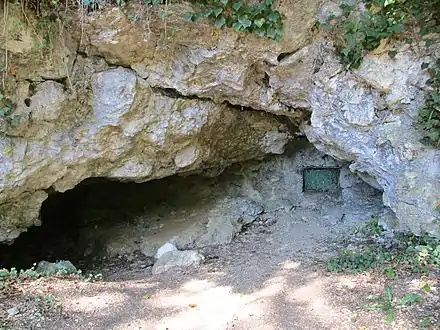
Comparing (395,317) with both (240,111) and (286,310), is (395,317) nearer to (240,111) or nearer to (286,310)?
(286,310)

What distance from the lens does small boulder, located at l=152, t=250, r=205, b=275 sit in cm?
487

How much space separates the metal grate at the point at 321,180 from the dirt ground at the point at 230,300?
1.93 meters

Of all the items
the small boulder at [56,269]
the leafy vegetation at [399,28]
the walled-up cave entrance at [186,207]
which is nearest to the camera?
the leafy vegetation at [399,28]

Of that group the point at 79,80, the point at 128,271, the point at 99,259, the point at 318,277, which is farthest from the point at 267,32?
the point at 99,259

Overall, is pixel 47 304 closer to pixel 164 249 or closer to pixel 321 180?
pixel 164 249

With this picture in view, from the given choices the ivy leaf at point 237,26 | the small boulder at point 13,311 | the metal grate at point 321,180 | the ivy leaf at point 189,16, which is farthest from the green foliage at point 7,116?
the metal grate at point 321,180

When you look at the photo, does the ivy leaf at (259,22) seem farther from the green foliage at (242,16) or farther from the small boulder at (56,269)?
the small boulder at (56,269)

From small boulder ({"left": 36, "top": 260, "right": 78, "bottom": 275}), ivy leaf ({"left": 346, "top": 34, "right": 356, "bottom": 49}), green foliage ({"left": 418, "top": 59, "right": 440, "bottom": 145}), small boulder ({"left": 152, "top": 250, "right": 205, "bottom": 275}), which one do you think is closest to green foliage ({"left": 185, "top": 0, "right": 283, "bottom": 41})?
ivy leaf ({"left": 346, "top": 34, "right": 356, "bottom": 49})

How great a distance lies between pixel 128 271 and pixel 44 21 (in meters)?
3.10

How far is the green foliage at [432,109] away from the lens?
3852 millimetres

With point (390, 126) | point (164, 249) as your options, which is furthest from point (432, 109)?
point (164, 249)

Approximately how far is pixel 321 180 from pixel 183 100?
9.25 feet

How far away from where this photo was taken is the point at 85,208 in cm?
757

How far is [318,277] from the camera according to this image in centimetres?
389
